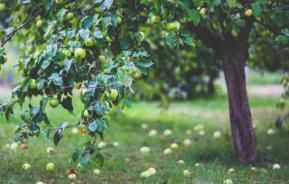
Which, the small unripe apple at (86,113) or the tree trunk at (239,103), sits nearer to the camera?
the small unripe apple at (86,113)

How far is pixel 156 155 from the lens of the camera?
212 inches

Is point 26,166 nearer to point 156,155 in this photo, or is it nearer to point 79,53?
point 79,53

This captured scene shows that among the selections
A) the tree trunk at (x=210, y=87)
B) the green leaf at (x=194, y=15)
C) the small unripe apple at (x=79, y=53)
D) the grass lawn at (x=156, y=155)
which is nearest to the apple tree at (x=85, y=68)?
the small unripe apple at (x=79, y=53)

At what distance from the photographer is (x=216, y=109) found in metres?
9.82

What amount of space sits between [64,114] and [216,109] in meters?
3.11

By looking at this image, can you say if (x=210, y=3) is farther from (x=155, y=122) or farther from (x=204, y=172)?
(x=155, y=122)

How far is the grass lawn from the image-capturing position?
420cm

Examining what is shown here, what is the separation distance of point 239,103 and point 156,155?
1.07 meters

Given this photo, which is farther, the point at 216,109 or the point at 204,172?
the point at 216,109

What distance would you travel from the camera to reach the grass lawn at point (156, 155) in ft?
13.8

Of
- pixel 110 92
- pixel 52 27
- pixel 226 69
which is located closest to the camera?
pixel 110 92

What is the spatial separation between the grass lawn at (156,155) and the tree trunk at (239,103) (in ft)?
0.72

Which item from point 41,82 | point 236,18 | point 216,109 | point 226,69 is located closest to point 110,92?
point 41,82

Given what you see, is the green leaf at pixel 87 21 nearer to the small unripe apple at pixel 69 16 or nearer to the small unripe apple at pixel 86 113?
the small unripe apple at pixel 69 16
